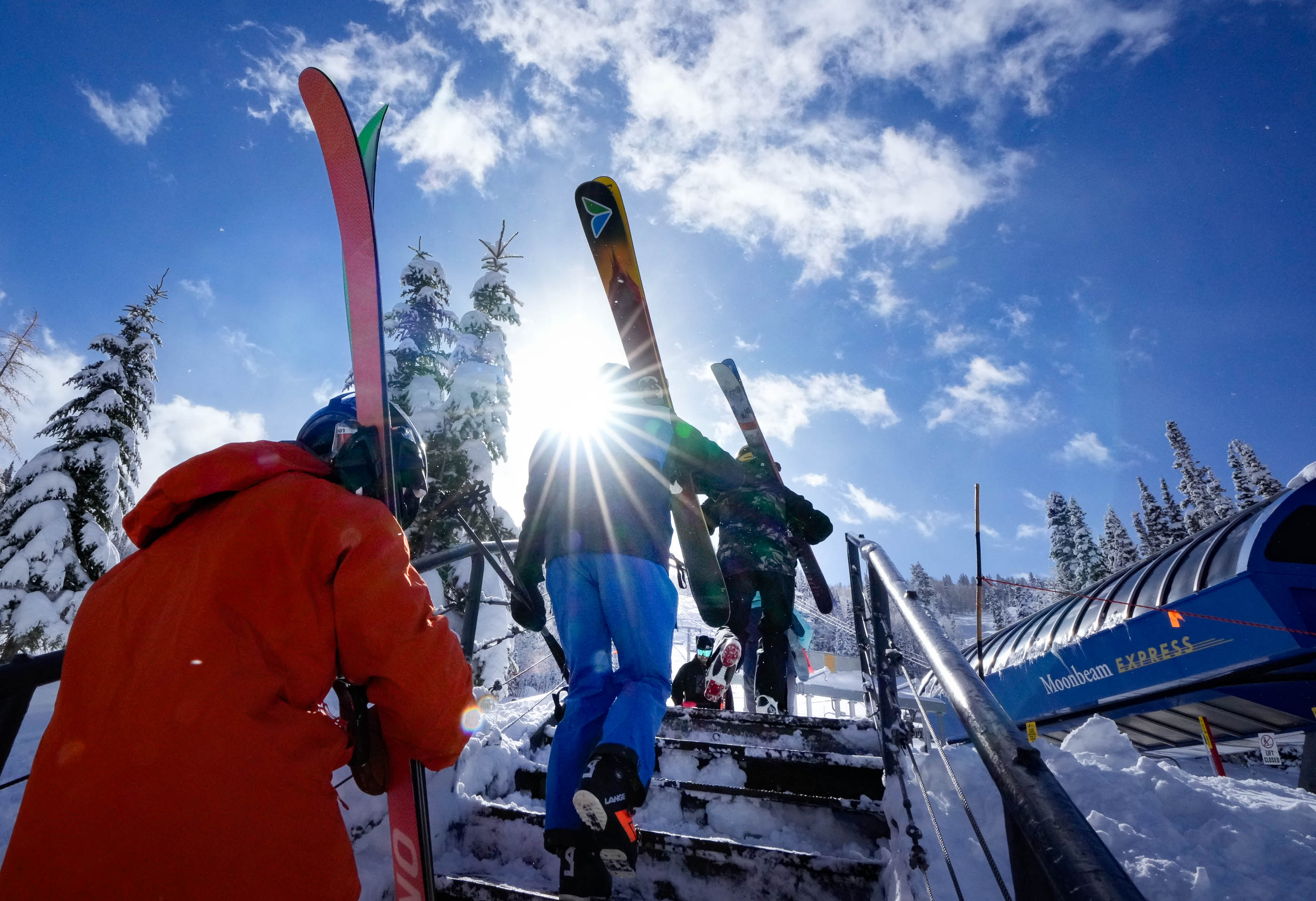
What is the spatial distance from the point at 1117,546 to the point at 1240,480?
9.46 metres

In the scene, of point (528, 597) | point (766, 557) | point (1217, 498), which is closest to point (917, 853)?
point (528, 597)

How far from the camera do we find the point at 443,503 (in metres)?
2.74

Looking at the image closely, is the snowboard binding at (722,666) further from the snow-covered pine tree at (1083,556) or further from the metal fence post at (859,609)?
the snow-covered pine tree at (1083,556)

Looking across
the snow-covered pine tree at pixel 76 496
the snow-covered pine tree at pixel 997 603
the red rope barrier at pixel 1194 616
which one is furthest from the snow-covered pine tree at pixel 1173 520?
the snow-covered pine tree at pixel 76 496

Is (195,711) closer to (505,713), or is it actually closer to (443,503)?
(443,503)

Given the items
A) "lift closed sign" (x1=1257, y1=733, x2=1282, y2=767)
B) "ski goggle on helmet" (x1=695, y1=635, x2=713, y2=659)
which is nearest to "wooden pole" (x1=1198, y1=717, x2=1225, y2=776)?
"lift closed sign" (x1=1257, y1=733, x2=1282, y2=767)

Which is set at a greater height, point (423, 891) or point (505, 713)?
point (505, 713)

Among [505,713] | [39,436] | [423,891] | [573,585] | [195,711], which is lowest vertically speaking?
[423,891]

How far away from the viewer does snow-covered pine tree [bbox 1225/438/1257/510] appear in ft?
112

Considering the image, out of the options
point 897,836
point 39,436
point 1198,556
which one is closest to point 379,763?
point 897,836

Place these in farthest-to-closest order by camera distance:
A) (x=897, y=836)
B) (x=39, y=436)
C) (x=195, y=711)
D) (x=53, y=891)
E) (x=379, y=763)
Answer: (x=39, y=436) < (x=897, y=836) < (x=379, y=763) < (x=195, y=711) < (x=53, y=891)

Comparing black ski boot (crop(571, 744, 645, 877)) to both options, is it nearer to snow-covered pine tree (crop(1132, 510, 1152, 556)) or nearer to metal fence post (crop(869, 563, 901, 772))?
metal fence post (crop(869, 563, 901, 772))

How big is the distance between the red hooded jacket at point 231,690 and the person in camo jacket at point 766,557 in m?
2.78

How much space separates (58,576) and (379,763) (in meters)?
14.9
